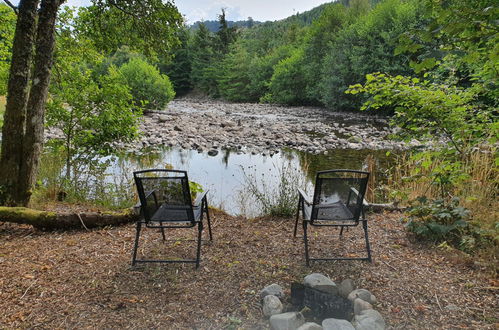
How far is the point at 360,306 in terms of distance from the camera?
8.07 feet

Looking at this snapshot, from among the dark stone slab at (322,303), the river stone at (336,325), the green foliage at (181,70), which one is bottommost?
the dark stone slab at (322,303)

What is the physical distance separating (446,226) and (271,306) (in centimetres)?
223

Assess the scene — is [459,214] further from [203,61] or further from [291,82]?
[203,61]

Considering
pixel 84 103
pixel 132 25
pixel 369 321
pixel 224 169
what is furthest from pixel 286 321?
pixel 224 169

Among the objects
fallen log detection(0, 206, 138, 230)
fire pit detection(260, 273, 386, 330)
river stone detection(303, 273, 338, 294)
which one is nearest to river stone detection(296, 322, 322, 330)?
fire pit detection(260, 273, 386, 330)

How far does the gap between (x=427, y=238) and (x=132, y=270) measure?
313cm

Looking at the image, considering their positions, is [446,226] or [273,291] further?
[446,226]

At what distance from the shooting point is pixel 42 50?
12.8ft

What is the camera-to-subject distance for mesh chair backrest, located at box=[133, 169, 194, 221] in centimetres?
313

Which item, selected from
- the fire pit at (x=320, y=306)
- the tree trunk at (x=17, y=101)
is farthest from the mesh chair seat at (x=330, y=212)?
the tree trunk at (x=17, y=101)

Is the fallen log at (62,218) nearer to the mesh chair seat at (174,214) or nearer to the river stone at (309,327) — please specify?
the mesh chair seat at (174,214)

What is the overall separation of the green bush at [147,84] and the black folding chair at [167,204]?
21.2m

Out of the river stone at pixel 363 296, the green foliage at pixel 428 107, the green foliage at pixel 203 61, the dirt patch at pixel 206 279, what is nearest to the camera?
the dirt patch at pixel 206 279

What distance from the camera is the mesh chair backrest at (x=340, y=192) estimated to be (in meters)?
3.12
